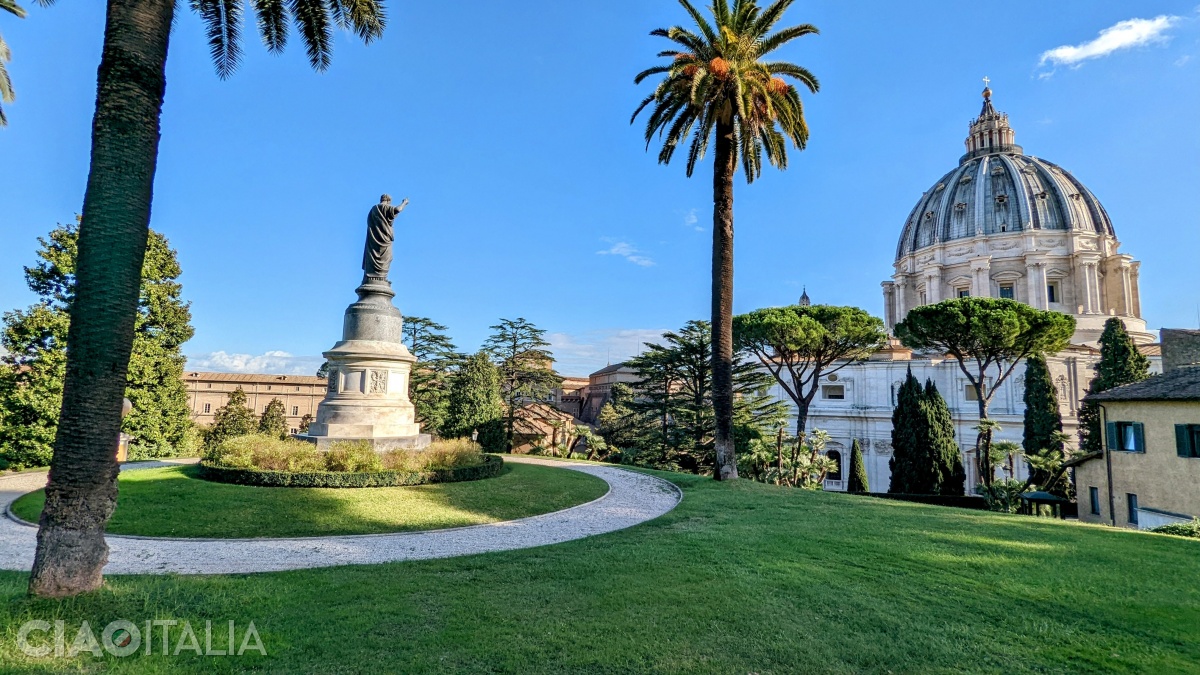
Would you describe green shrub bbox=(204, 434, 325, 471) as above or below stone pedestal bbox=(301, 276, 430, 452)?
below

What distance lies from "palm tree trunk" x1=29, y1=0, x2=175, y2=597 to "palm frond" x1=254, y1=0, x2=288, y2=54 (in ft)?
20.0

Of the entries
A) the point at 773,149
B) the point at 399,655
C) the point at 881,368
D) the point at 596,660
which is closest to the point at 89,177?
the point at 399,655

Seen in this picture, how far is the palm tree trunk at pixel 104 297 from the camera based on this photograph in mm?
5117

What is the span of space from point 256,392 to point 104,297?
194ft

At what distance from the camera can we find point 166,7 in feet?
19.7

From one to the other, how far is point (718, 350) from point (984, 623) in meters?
12.0

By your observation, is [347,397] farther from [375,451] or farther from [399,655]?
[399,655]

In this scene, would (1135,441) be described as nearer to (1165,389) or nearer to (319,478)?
(1165,389)

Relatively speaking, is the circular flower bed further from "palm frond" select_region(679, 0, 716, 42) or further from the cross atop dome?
the cross atop dome

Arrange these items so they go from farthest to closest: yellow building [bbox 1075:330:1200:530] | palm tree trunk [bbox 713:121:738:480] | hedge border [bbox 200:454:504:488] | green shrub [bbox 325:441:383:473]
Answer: palm tree trunk [bbox 713:121:738:480], yellow building [bbox 1075:330:1200:530], green shrub [bbox 325:441:383:473], hedge border [bbox 200:454:504:488]

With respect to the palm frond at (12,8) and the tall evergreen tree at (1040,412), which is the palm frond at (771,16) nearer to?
the palm frond at (12,8)

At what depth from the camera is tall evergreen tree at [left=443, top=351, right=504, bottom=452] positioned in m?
31.2

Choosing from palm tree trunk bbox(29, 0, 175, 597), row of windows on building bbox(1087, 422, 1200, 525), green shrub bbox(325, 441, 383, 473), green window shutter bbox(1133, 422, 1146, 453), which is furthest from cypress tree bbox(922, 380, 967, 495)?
palm tree trunk bbox(29, 0, 175, 597)

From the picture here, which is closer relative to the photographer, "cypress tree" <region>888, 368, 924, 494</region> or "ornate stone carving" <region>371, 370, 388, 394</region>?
"ornate stone carving" <region>371, 370, 388, 394</region>
